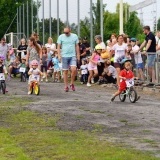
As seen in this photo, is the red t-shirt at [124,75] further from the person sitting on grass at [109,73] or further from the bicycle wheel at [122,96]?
the person sitting on grass at [109,73]

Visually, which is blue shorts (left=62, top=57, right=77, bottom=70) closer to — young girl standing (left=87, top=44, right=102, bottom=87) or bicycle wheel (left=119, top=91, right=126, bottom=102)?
young girl standing (left=87, top=44, right=102, bottom=87)

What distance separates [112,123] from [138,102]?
17.5 feet

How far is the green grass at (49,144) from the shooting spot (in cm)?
931

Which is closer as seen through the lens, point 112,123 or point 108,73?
point 112,123

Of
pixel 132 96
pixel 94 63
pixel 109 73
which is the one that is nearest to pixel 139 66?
pixel 109 73

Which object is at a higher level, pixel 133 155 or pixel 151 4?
pixel 151 4

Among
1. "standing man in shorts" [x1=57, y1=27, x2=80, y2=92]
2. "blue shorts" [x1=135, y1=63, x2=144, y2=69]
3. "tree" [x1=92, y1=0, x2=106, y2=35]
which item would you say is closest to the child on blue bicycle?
"standing man in shorts" [x1=57, y1=27, x2=80, y2=92]

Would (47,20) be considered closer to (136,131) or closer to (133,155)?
(136,131)

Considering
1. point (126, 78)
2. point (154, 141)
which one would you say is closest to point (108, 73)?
point (126, 78)

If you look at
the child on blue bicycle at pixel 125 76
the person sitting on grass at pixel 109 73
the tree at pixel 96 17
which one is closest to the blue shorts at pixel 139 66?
the person sitting on grass at pixel 109 73

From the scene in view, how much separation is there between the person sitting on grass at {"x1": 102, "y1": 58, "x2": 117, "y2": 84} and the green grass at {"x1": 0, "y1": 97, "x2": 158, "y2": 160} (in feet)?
43.0

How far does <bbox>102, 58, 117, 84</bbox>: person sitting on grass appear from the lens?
2705 centimetres

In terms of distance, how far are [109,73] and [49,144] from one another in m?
16.8

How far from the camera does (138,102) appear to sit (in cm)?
1836
